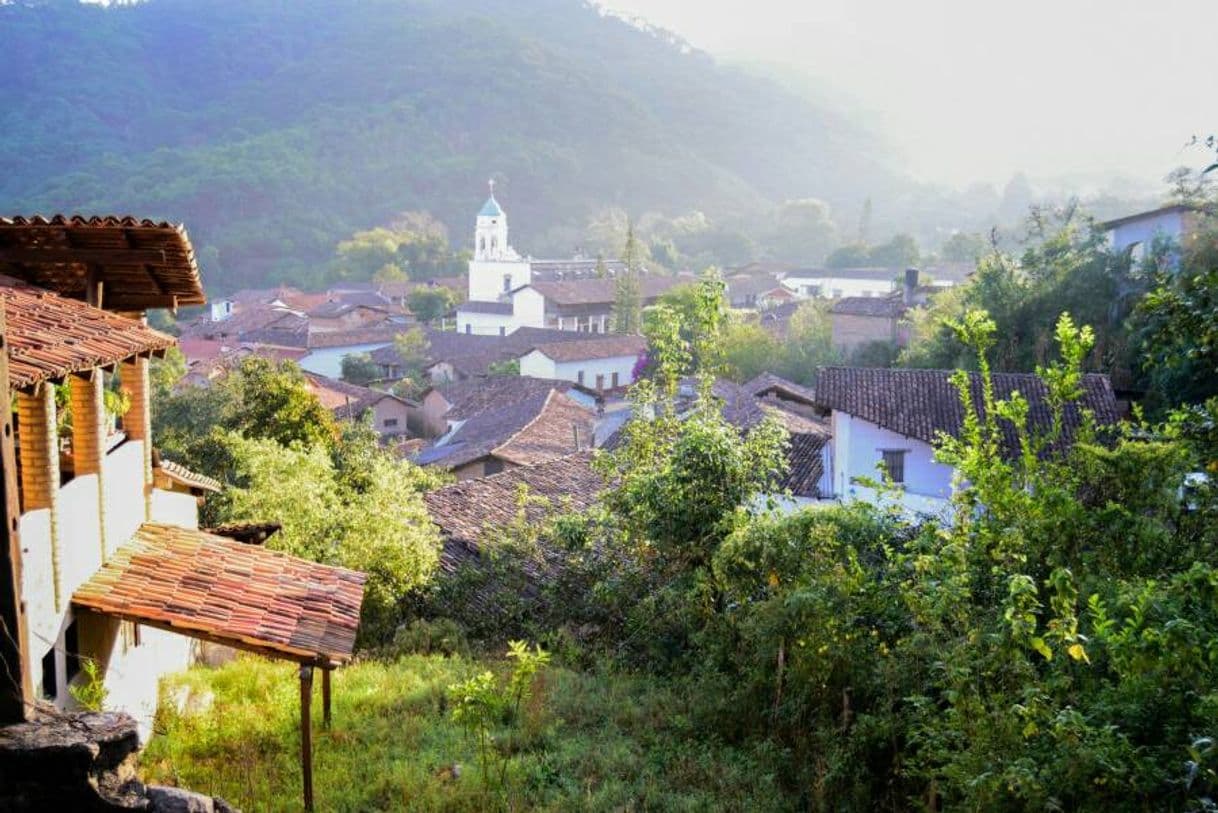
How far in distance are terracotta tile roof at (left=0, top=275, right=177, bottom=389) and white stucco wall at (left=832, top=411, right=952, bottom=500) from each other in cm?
1578

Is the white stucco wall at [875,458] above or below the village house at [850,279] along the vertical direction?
below

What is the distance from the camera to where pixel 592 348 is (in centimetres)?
5122

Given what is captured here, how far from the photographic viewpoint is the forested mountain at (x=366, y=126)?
314ft

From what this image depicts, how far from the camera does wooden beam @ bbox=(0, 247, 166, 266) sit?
A: 8188 millimetres

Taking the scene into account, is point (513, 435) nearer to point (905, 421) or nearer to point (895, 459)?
point (895, 459)

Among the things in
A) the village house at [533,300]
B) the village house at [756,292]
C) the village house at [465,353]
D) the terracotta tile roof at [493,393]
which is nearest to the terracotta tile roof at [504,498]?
the terracotta tile roof at [493,393]

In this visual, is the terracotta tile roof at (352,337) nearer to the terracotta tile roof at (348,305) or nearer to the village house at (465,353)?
the village house at (465,353)

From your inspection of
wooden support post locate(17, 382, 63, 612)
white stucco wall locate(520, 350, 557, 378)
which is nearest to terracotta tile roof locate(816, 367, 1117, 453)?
wooden support post locate(17, 382, 63, 612)

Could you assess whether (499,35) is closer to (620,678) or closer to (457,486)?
(457,486)

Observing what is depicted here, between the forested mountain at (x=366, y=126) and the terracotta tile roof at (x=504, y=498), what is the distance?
72461 millimetres

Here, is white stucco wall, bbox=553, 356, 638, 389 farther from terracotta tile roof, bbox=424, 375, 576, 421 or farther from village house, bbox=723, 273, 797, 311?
village house, bbox=723, 273, 797, 311

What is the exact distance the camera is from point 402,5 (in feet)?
531

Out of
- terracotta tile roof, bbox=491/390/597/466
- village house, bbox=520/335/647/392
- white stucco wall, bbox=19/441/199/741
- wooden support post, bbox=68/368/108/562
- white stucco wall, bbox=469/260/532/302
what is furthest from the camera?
white stucco wall, bbox=469/260/532/302

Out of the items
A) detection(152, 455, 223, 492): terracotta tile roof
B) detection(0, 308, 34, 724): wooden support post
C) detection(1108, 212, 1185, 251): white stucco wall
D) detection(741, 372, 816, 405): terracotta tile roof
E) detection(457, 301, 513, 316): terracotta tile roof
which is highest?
detection(1108, 212, 1185, 251): white stucco wall
